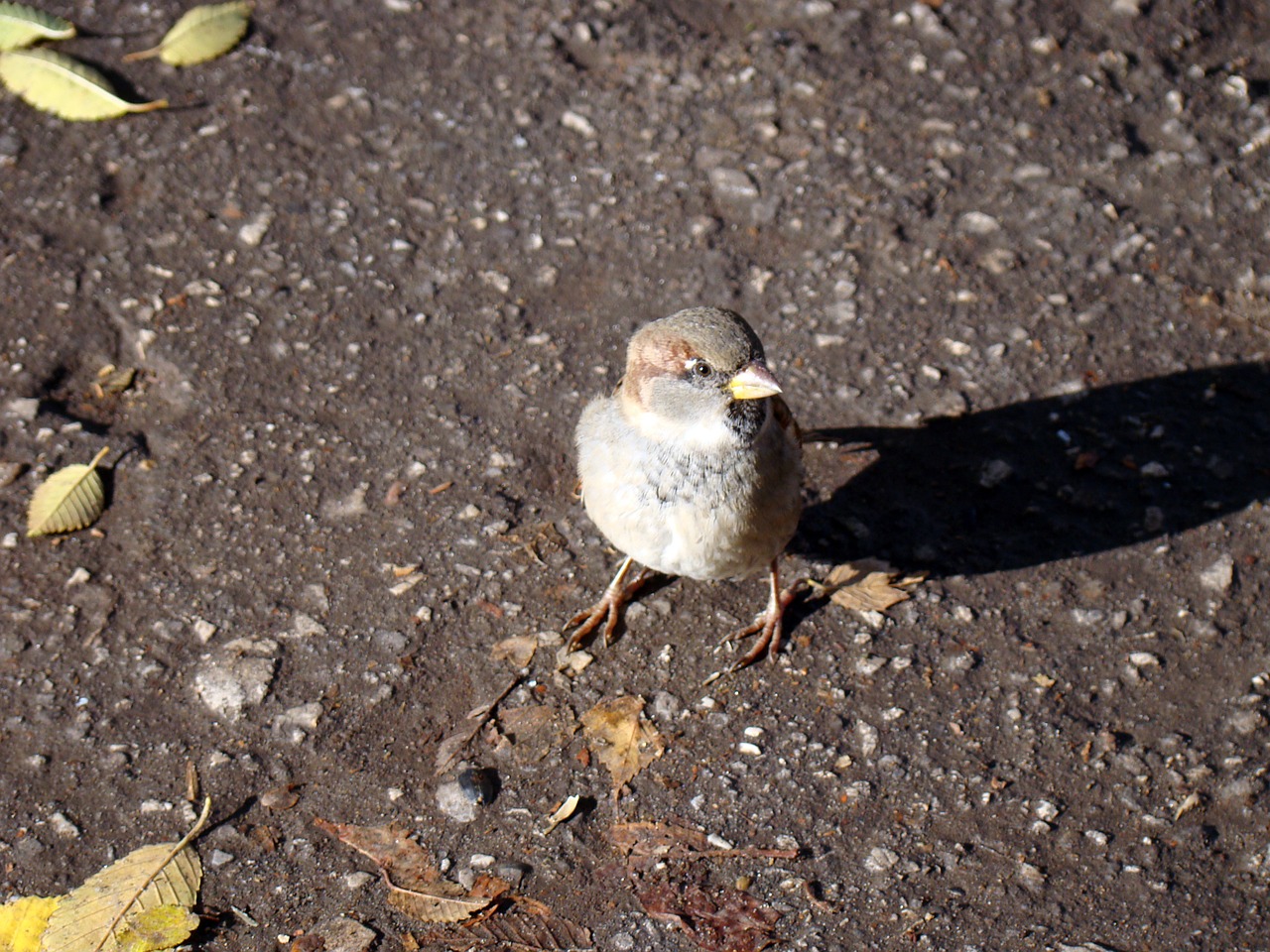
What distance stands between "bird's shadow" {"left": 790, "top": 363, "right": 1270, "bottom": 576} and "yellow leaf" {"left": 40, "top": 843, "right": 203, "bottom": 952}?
2.21 m

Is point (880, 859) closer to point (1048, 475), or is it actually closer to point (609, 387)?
point (1048, 475)

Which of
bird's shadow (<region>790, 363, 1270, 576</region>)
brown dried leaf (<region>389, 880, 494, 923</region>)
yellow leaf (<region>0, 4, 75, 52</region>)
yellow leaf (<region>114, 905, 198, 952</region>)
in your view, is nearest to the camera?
yellow leaf (<region>114, 905, 198, 952</region>)

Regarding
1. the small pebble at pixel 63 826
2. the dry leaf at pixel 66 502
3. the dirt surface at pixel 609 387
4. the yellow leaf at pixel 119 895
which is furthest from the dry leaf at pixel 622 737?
the dry leaf at pixel 66 502

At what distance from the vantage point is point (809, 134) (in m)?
5.51

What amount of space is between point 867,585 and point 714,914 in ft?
4.34

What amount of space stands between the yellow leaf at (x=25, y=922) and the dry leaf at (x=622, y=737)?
60.3 inches

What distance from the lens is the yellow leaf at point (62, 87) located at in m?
5.50

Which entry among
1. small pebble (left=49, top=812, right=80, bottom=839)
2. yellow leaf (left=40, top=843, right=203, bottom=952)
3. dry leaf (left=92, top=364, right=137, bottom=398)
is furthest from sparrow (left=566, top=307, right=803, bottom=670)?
dry leaf (left=92, top=364, right=137, bottom=398)

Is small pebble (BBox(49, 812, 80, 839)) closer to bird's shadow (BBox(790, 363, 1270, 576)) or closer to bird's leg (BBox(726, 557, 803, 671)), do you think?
bird's leg (BBox(726, 557, 803, 671))

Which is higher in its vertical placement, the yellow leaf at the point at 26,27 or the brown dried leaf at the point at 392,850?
the yellow leaf at the point at 26,27

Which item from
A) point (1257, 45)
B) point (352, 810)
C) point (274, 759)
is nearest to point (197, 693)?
point (274, 759)

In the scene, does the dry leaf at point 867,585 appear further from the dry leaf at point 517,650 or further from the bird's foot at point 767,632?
the dry leaf at point 517,650

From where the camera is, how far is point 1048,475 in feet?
14.5

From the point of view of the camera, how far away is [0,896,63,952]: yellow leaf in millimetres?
3119
